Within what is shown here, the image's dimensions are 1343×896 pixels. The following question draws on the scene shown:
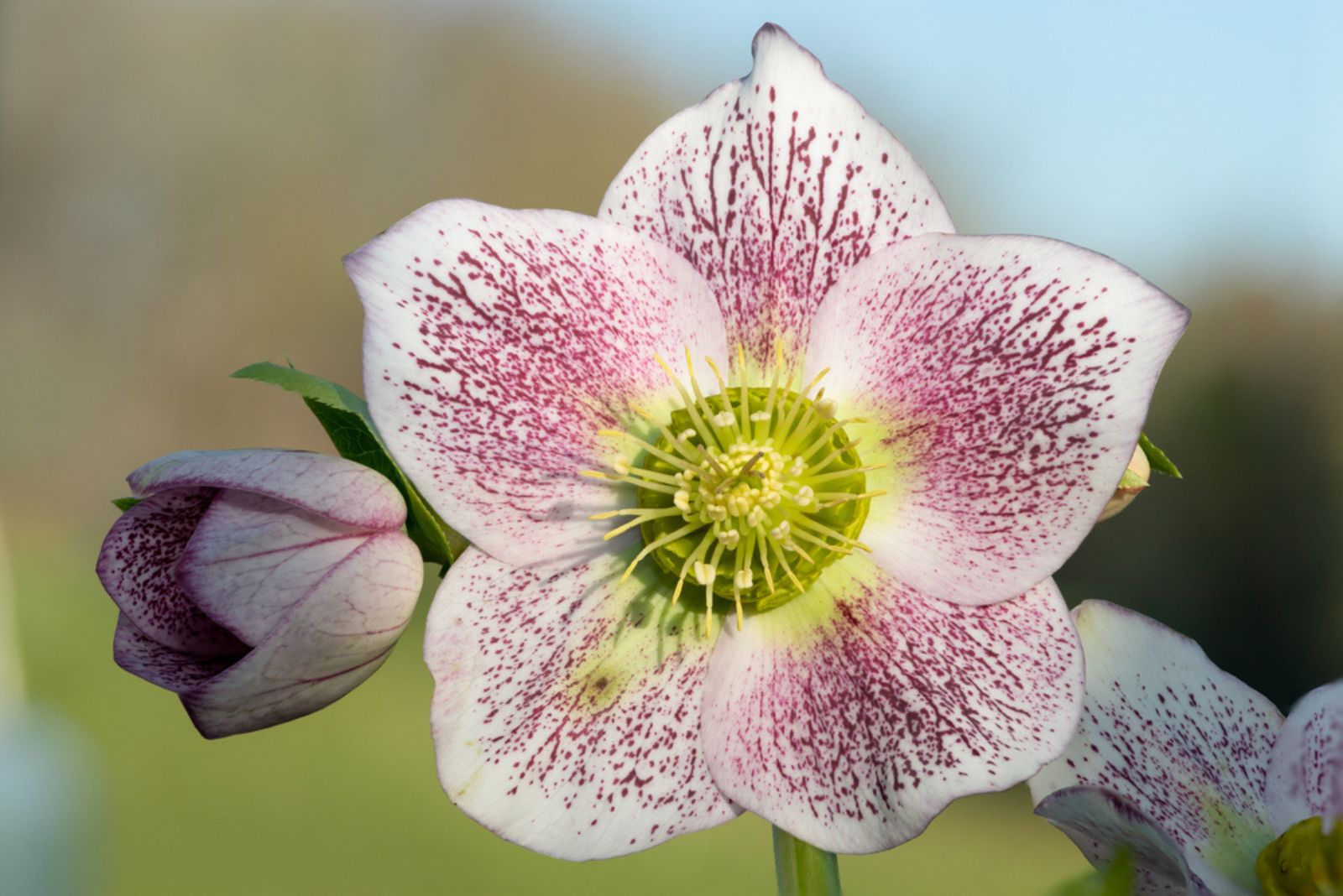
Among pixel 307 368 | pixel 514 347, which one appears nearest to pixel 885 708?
pixel 514 347

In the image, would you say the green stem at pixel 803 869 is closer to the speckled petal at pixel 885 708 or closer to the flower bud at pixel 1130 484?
the speckled petal at pixel 885 708

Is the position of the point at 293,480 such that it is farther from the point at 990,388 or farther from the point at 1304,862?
the point at 1304,862

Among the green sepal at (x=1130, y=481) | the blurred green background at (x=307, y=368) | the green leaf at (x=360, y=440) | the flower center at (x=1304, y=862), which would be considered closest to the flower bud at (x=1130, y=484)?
the green sepal at (x=1130, y=481)

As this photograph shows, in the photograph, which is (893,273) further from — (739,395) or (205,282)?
(205,282)

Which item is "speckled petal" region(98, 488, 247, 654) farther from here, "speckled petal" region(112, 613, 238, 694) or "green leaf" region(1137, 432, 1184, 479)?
"green leaf" region(1137, 432, 1184, 479)

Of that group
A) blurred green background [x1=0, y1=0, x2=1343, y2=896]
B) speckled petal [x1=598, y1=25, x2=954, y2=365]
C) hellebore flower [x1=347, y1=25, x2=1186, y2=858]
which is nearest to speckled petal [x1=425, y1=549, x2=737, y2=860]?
hellebore flower [x1=347, y1=25, x2=1186, y2=858]

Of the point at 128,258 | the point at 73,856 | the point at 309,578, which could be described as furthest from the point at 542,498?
the point at 128,258
